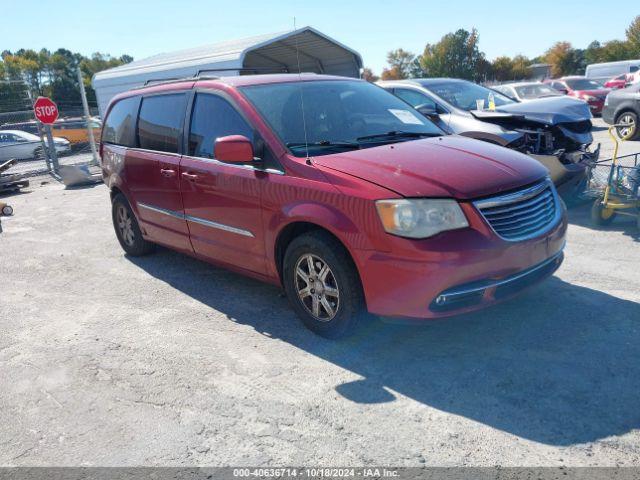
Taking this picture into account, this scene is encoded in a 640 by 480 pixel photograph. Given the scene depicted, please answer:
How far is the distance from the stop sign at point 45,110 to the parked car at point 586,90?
16.9 meters

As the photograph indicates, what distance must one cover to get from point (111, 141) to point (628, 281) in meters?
5.40

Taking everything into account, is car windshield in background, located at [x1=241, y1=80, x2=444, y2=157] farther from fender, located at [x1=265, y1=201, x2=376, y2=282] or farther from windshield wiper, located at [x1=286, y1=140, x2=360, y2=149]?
fender, located at [x1=265, y1=201, x2=376, y2=282]

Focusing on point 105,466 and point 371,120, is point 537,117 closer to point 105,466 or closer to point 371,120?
point 371,120

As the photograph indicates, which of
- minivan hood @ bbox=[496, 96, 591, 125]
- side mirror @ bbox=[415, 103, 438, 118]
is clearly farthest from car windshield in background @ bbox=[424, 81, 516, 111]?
minivan hood @ bbox=[496, 96, 591, 125]

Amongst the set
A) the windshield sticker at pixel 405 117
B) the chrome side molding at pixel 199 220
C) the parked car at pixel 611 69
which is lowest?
the chrome side molding at pixel 199 220

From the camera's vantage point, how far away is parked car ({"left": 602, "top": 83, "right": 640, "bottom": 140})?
12.7 m

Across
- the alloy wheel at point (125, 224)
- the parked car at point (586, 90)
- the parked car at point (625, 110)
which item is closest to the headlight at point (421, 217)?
the alloy wheel at point (125, 224)

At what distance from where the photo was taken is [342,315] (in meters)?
3.65

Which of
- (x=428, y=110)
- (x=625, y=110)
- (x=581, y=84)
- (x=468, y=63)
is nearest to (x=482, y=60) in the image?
(x=468, y=63)

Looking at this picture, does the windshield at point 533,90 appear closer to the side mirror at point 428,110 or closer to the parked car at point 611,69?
the side mirror at point 428,110

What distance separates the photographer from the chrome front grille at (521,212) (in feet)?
11.0

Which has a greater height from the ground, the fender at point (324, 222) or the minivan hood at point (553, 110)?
the minivan hood at point (553, 110)

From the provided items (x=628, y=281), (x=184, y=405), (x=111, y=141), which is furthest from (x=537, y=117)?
(x=184, y=405)

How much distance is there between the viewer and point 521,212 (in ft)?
11.5
